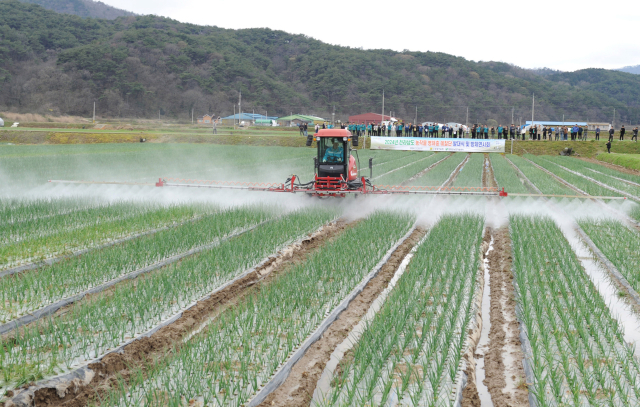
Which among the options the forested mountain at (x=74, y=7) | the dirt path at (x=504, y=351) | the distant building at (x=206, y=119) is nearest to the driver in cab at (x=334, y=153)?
the dirt path at (x=504, y=351)

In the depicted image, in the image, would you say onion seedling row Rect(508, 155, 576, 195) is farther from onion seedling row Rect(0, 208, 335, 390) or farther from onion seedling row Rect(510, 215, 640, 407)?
onion seedling row Rect(0, 208, 335, 390)

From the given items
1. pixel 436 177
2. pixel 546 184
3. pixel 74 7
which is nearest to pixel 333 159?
pixel 436 177

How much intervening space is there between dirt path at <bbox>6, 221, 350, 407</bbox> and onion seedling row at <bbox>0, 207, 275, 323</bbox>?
1627mm

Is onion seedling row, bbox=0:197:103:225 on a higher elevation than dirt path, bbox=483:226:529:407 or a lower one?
higher

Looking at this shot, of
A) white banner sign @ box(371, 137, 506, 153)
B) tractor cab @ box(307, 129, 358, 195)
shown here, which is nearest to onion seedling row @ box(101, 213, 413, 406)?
tractor cab @ box(307, 129, 358, 195)

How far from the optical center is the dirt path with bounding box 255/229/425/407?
15.3ft

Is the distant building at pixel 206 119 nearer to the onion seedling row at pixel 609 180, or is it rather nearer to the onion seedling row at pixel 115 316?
the onion seedling row at pixel 609 180

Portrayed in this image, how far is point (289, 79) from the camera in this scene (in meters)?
104

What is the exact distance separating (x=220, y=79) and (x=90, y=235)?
84.8 m

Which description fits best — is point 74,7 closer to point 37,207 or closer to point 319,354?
point 37,207

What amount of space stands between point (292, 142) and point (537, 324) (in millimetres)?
41374

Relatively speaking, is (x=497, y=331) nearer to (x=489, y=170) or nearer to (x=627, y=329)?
(x=627, y=329)

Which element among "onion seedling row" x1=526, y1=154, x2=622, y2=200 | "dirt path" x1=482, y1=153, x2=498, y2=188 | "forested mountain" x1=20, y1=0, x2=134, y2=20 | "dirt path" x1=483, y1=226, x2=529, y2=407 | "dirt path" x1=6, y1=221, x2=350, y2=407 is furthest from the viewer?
"forested mountain" x1=20, y1=0, x2=134, y2=20

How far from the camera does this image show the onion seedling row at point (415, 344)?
4.71 m
